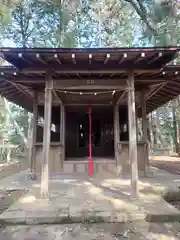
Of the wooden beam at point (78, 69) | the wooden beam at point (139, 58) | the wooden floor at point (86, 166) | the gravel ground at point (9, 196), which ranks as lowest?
the gravel ground at point (9, 196)

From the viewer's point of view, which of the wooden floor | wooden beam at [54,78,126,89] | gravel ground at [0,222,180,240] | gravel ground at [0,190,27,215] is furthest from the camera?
the wooden floor

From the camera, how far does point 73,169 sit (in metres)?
6.71

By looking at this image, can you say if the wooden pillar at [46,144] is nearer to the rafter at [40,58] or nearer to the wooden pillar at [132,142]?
the rafter at [40,58]

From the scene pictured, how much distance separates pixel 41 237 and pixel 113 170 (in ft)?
13.3

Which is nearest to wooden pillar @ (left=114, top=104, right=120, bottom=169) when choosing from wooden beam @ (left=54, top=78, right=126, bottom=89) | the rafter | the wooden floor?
the wooden floor

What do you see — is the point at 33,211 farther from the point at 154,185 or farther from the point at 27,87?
the point at 27,87

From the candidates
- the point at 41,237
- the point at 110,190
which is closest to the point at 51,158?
the point at 110,190

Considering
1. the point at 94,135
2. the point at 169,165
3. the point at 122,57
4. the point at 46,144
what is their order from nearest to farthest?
the point at 122,57 < the point at 46,144 < the point at 94,135 < the point at 169,165

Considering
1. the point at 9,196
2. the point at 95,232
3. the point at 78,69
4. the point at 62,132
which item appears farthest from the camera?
the point at 62,132

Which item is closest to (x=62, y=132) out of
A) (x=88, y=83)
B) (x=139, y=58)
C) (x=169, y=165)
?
(x=88, y=83)

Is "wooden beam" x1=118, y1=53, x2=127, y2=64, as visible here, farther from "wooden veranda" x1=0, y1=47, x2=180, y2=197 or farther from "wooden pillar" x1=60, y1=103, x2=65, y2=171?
"wooden pillar" x1=60, y1=103, x2=65, y2=171

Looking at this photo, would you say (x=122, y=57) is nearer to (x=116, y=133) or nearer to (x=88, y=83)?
(x=88, y=83)

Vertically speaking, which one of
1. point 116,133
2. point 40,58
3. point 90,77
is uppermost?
point 40,58

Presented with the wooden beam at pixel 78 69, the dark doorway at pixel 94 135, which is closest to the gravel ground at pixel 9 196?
the wooden beam at pixel 78 69
